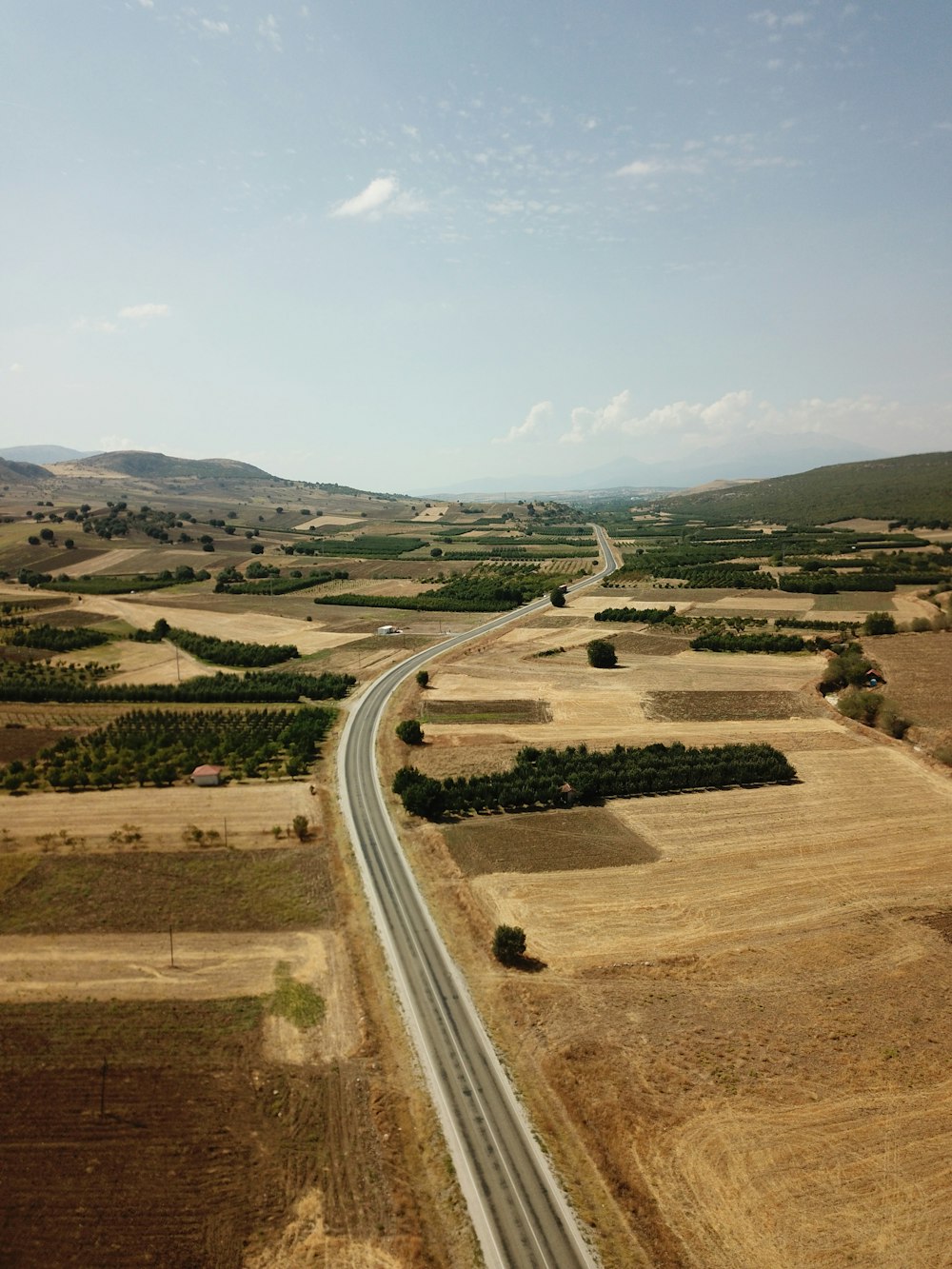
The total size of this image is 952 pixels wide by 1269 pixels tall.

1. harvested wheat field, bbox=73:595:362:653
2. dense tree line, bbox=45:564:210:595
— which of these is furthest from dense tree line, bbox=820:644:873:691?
dense tree line, bbox=45:564:210:595

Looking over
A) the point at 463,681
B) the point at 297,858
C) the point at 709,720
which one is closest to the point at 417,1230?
the point at 297,858

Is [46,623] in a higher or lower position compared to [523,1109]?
higher

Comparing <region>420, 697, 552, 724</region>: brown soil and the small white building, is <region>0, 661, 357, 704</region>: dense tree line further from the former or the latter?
the small white building

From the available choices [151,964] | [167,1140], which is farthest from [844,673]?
[167,1140]

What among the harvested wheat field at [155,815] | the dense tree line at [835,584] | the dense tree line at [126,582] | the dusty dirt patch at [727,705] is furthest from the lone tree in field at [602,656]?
the dense tree line at [126,582]

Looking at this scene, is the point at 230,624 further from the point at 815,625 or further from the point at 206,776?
the point at 815,625

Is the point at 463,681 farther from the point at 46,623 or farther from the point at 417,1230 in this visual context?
the point at 46,623

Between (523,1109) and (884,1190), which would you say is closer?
(884,1190)
